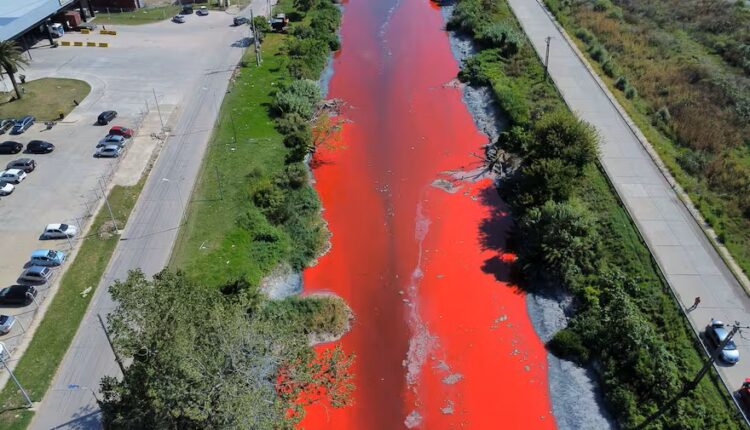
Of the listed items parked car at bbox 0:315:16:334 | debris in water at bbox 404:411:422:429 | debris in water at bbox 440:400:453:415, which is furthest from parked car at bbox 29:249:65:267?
debris in water at bbox 440:400:453:415

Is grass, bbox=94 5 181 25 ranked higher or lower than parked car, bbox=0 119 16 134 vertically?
higher

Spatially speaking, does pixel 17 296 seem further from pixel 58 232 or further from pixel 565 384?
pixel 565 384

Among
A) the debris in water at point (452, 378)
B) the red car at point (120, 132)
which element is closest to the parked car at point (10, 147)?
the red car at point (120, 132)

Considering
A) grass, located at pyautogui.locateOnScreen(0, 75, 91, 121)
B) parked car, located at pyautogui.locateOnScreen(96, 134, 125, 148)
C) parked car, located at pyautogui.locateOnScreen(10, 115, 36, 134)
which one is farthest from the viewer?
grass, located at pyautogui.locateOnScreen(0, 75, 91, 121)

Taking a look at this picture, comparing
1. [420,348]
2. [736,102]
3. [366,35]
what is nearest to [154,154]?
[420,348]

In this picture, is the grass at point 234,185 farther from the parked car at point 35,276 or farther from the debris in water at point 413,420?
the debris in water at point 413,420

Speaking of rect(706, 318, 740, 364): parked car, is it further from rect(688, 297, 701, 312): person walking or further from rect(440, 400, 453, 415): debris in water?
rect(440, 400, 453, 415): debris in water

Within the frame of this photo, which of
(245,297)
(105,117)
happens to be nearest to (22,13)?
(105,117)

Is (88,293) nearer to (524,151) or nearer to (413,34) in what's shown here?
(524,151)
